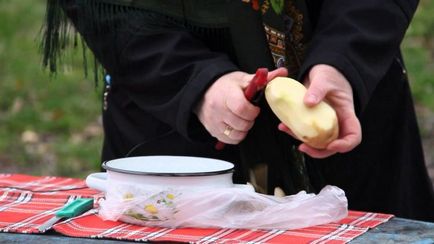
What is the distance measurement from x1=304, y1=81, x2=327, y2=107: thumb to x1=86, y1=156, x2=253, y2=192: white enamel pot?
0.66ft

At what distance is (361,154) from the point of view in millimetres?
2283

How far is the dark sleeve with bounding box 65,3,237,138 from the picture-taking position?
76.0 inches

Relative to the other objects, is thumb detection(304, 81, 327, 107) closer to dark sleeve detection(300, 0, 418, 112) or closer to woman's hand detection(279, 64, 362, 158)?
woman's hand detection(279, 64, 362, 158)

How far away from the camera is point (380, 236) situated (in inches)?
65.6

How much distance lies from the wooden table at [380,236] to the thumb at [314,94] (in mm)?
230

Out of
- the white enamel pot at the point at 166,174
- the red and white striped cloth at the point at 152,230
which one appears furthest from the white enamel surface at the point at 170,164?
the red and white striped cloth at the point at 152,230

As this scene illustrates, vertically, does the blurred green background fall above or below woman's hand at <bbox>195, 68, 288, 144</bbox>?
below

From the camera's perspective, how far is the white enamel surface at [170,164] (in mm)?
1851

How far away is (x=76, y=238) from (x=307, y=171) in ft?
2.15

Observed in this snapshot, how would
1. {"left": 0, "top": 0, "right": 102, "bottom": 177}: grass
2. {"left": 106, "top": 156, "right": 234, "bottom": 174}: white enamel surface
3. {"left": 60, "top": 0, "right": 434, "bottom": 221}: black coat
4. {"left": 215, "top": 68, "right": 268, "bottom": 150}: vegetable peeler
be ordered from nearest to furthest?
{"left": 215, "top": 68, "right": 268, "bottom": 150}: vegetable peeler, {"left": 106, "top": 156, "right": 234, "bottom": 174}: white enamel surface, {"left": 60, "top": 0, "right": 434, "bottom": 221}: black coat, {"left": 0, "top": 0, "right": 102, "bottom": 177}: grass

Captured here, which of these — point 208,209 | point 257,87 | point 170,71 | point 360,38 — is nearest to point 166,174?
point 208,209

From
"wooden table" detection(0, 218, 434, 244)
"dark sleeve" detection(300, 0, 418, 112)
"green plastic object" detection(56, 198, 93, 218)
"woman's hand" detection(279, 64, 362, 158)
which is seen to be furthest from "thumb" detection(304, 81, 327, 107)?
"green plastic object" detection(56, 198, 93, 218)

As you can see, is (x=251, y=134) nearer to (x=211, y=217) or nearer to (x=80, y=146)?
(x=211, y=217)

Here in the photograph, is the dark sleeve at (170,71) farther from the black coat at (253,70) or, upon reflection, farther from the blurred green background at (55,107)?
the blurred green background at (55,107)
